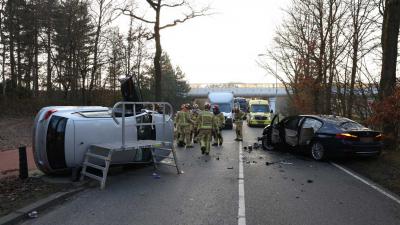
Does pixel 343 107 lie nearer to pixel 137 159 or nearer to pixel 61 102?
pixel 137 159

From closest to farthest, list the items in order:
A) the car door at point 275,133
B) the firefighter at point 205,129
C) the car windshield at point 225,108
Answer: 1. the firefighter at point 205,129
2. the car door at point 275,133
3. the car windshield at point 225,108

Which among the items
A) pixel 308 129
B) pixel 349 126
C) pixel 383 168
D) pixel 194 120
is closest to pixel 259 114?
pixel 194 120

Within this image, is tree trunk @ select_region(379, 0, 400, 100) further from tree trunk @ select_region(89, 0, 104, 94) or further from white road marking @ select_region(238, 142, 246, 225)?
tree trunk @ select_region(89, 0, 104, 94)

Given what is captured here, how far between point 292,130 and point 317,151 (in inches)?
61.6

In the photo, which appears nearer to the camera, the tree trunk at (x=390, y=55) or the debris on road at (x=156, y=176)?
the debris on road at (x=156, y=176)

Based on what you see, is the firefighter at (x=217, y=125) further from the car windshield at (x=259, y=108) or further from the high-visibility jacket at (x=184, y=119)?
the car windshield at (x=259, y=108)

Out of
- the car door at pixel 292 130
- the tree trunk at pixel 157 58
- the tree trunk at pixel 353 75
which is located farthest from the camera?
the tree trunk at pixel 157 58

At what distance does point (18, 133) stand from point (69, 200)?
615 inches

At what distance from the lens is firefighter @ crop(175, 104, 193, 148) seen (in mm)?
18016

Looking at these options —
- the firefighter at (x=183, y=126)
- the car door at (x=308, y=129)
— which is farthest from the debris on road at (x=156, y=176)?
the firefighter at (x=183, y=126)

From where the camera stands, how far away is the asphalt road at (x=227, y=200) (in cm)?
681

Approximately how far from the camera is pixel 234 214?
7.05 meters

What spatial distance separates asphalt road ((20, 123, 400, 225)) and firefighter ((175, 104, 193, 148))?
596 centimetres

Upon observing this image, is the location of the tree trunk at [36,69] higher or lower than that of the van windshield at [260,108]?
higher
